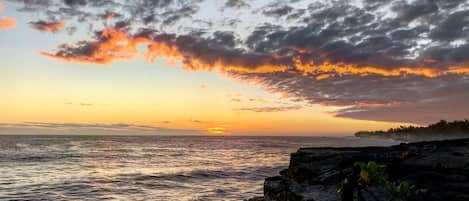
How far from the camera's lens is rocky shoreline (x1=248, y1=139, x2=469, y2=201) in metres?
15.0

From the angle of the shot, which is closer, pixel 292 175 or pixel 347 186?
pixel 347 186

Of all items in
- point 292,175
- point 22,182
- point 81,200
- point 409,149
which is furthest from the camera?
point 22,182

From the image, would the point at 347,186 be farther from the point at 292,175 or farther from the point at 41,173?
the point at 41,173

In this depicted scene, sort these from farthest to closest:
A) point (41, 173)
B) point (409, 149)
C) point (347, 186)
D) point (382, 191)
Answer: point (41, 173), point (409, 149), point (382, 191), point (347, 186)

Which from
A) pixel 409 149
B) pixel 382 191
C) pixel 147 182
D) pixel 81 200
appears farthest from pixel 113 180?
pixel 382 191

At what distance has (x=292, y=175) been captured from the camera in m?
22.8

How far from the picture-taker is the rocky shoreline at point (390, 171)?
15.0 metres

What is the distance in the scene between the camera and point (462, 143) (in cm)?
2531

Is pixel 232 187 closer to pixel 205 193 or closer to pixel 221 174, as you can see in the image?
pixel 205 193

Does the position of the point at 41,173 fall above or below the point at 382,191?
below

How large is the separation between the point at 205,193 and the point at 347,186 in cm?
3269

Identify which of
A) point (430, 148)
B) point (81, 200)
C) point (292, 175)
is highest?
point (430, 148)

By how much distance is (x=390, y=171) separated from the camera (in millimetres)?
18297

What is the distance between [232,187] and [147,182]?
434 inches
